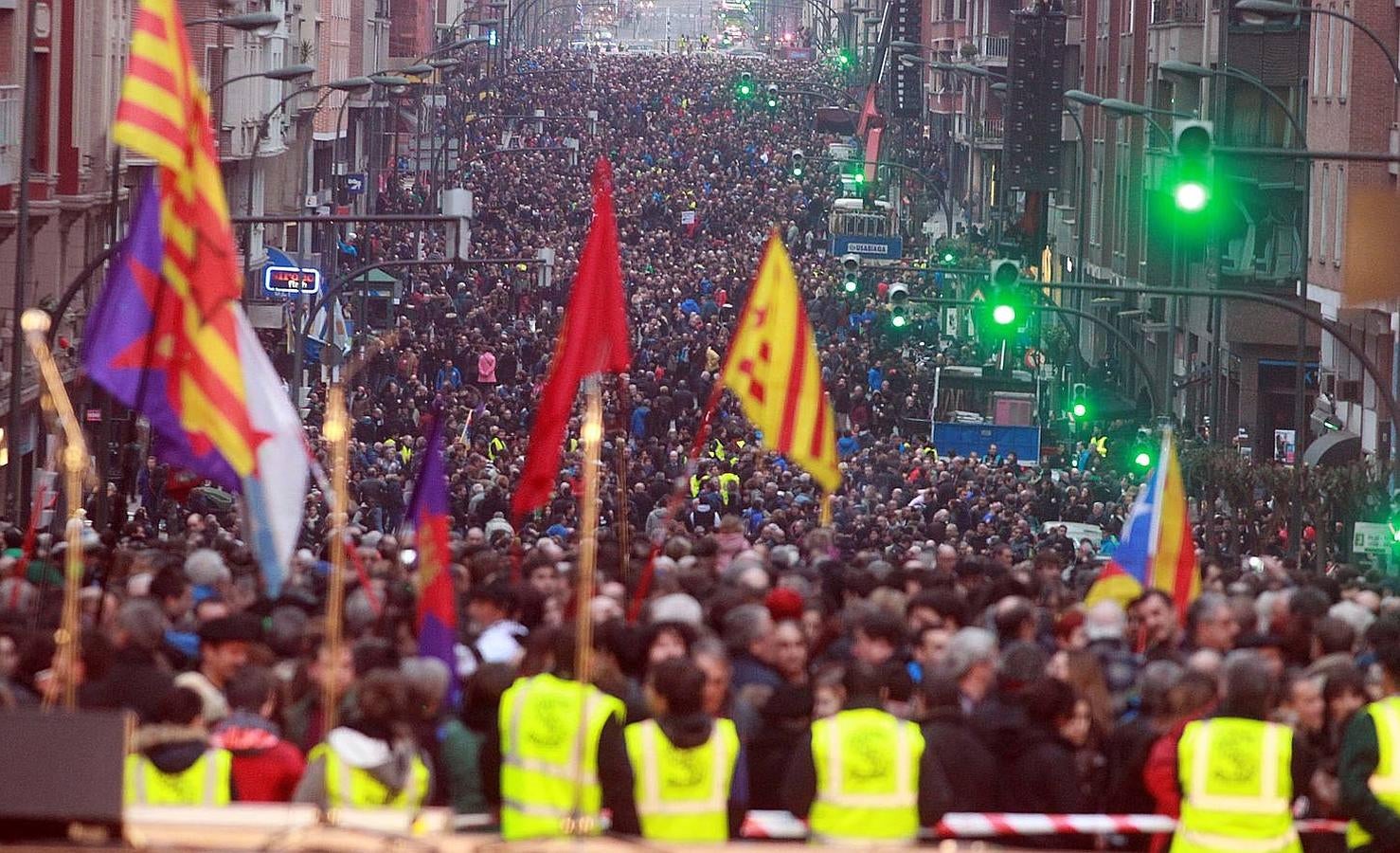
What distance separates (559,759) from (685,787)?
0.42m

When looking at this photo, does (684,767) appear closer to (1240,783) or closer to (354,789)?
(354,789)

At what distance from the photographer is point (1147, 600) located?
12836 millimetres

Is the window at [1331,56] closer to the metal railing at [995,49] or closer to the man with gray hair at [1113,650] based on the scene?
the man with gray hair at [1113,650]

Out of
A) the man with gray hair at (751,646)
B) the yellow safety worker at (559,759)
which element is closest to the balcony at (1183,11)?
the man with gray hair at (751,646)

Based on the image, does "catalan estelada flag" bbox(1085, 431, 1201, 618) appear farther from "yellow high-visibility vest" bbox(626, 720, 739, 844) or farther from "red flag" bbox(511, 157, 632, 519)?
"yellow high-visibility vest" bbox(626, 720, 739, 844)

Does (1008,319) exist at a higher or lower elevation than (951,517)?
higher

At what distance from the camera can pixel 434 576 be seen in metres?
11.6

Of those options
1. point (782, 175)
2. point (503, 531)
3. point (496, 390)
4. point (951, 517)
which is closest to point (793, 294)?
point (503, 531)

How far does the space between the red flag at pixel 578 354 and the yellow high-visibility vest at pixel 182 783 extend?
18.3 feet

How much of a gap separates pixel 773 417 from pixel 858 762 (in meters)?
9.50

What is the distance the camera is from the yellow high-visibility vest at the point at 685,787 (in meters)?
9.71

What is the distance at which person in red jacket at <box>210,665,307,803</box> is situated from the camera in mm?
9812

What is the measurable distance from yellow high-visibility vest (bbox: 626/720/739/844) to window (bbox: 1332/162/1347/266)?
33294mm

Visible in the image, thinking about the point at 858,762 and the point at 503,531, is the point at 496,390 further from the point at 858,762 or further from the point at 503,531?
the point at 858,762
